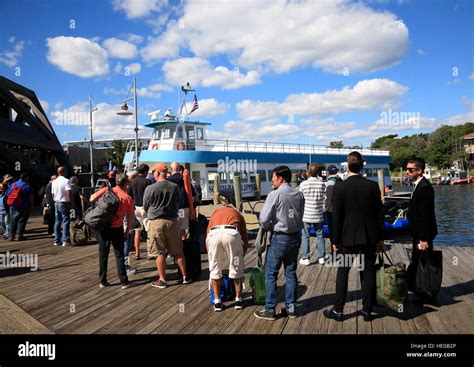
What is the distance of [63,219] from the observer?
8.92m

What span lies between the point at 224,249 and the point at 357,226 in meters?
1.59

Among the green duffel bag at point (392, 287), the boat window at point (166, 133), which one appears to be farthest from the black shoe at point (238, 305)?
the boat window at point (166, 133)

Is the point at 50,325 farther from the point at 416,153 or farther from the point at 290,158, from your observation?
the point at 416,153

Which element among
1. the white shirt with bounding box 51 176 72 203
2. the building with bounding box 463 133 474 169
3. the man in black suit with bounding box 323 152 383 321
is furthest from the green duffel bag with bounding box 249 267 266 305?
the building with bounding box 463 133 474 169

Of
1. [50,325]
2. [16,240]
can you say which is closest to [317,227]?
[50,325]

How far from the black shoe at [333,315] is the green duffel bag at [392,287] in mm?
607

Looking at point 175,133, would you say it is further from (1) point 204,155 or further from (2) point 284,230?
(2) point 284,230

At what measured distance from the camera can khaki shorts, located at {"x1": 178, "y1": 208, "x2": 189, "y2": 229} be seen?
6309 mm

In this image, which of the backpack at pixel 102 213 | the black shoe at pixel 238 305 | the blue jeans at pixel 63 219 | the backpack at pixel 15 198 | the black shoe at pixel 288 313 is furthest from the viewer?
the backpack at pixel 15 198

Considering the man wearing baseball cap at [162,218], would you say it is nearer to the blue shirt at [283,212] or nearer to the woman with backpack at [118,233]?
the woman with backpack at [118,233]

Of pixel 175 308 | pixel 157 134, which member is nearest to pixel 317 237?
pixel 175 308

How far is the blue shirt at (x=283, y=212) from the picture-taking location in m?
4.14

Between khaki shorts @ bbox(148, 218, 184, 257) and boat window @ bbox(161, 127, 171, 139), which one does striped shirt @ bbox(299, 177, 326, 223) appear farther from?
boat window @ bbox(161, 127, 171, 139)
